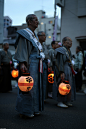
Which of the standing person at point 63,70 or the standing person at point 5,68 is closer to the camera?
the standing person at point 63,70

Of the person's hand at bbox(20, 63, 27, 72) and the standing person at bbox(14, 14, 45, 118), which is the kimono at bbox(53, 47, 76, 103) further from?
the person's hand at bbox(20, 63, 27, 72)

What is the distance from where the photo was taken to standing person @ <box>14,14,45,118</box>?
3070 millimetres

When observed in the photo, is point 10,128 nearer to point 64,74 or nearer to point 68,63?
point 64,74

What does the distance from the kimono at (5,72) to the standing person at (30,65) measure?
3900 mm

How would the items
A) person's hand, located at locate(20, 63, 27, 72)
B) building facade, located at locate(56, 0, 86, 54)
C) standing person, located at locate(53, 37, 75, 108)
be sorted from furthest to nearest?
building facade, located at locate(56, 0, 86, 54) → standing person, located at locate(53, 37, 75, 108) → person's hand, located at locate(20, 63, 27, 72)

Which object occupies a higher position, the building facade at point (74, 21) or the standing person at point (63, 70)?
the building facade at point (74, 21)

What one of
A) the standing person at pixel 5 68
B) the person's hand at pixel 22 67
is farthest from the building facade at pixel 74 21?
the person's hand at pixel 22 67

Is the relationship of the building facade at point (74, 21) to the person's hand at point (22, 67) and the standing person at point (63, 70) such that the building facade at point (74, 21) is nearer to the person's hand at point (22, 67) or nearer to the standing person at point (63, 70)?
the standing person at point (63, 70)

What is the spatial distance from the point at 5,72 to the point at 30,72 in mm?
4250

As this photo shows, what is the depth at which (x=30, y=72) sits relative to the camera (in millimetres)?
3199

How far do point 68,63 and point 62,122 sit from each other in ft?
6.11

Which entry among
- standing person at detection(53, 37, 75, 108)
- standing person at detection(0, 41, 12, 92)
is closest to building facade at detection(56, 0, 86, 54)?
standing person at detection(0, 41, 12, 92)

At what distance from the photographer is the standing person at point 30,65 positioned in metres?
3.07

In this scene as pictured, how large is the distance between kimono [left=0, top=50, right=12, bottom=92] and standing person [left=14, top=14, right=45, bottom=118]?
154 inches
